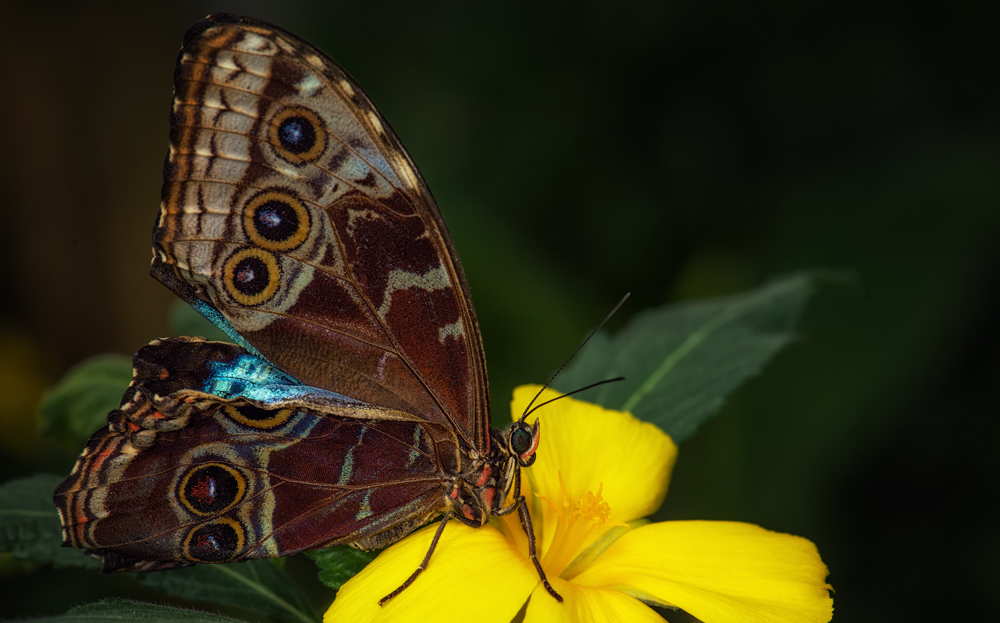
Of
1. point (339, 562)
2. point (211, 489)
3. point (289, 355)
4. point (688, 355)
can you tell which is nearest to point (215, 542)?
point (211, 489)

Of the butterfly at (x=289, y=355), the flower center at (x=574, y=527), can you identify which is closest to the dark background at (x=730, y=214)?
the flower center at (x=574, y=527)

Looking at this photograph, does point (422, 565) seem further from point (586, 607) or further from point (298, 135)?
point (298, 135)

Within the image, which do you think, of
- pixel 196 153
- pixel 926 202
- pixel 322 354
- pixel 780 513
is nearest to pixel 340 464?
pixel 322 354

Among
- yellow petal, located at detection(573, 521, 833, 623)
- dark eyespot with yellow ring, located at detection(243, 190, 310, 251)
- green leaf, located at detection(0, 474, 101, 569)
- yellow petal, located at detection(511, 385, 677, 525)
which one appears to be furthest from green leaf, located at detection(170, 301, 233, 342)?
yellow petal, located at detection(573, 521, 833, 623)

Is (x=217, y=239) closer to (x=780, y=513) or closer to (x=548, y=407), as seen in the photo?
(x=548, y=407)

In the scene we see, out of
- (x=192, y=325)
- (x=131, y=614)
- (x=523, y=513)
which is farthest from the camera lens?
(x=192, y=325)

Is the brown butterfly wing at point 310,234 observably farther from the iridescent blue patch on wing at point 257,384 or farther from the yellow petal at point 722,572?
the yellow petal at point 722,572

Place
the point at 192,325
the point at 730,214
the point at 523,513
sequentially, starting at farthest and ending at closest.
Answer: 1. the point at 730,214
2. the point at 192,325
3. the point at 523,513

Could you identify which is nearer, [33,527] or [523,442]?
[523,442]
